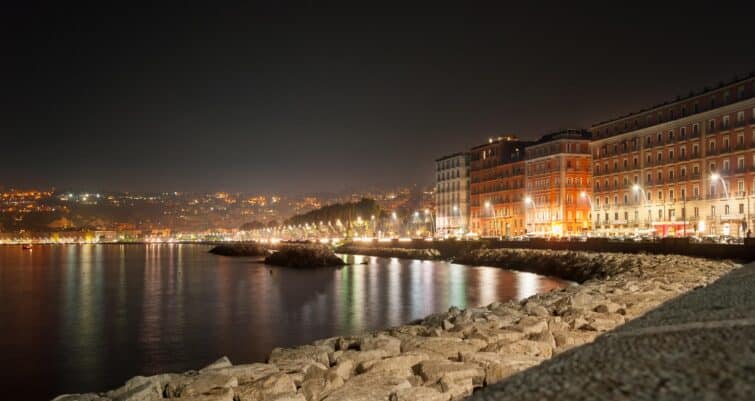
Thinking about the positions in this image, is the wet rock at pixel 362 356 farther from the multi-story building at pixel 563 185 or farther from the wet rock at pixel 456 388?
the multi-story building at pixel 563 185

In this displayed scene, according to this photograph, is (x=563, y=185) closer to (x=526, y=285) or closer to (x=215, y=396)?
(x=526, y=285)

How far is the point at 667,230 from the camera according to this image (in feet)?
281

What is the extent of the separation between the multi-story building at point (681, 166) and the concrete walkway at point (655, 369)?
6588 cm

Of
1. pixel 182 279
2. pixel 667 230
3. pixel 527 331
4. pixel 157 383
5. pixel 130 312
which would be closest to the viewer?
pixel 157 383

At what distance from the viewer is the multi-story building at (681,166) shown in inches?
2992

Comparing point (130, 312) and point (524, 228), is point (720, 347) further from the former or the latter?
point (524, 228)

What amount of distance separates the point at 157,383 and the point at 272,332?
1561cm

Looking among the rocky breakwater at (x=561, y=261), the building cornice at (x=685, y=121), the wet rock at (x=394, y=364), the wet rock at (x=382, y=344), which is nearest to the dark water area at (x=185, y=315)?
the rocky breakwater at (x=561, y=261)

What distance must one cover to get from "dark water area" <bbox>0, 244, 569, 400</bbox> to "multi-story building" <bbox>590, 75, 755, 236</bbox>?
32.8 m

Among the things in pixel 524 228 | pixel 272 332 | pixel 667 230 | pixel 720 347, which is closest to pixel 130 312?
pixel 272 332

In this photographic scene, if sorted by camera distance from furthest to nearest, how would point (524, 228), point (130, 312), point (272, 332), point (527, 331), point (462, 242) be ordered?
point (524, 228) → point (462, 242) → point (130, 312) → point (272, 332) → point (527, 331)

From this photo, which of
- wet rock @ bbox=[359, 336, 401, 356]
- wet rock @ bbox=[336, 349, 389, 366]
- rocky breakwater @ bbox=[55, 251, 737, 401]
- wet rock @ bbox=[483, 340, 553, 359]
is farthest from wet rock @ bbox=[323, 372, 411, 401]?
wet rock @ bbox=[483, 340, 553, 359]

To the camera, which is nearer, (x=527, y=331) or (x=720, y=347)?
(x=720, y=347)

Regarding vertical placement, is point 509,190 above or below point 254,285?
above
